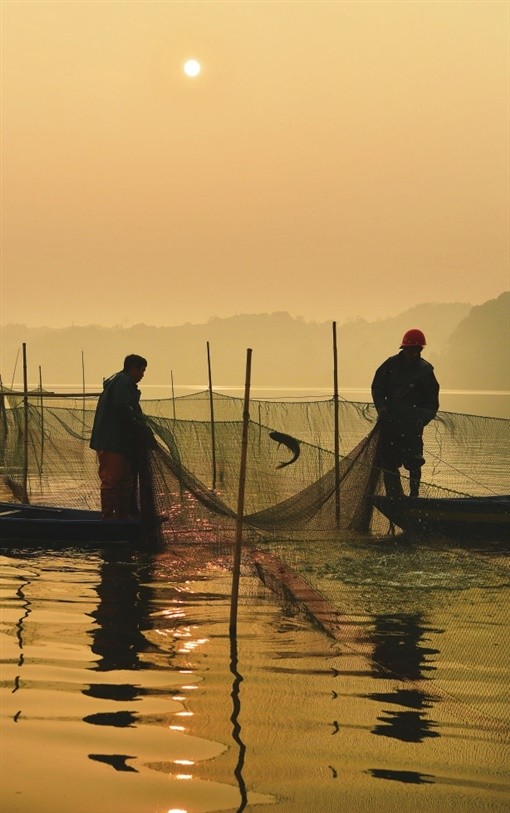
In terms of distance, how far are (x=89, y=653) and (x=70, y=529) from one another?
16.5 feet

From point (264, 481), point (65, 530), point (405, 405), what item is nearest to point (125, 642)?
point (264, 481)

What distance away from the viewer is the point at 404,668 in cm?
694

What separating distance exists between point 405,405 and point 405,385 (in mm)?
240

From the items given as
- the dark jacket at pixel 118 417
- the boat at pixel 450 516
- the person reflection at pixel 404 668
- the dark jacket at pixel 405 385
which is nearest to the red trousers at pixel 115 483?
the dark jacket at pixel 118 417

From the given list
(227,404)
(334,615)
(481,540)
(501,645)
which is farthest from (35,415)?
(501,645)

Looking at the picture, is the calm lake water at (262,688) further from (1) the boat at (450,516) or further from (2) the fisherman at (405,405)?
(2) the fisherman at (405,405)

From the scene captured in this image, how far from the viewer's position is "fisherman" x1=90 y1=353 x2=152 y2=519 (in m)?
11.6

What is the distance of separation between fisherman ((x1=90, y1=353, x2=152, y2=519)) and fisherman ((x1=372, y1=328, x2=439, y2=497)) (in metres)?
2.55

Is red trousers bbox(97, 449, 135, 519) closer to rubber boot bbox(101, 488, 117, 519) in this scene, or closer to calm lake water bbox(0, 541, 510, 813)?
rubber boot bbox(101, 488, 117, 519)

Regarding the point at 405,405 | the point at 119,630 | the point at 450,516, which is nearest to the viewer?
the point at 119,630

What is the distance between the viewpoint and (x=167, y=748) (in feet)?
17.3

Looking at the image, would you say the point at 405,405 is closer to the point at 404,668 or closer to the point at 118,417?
the point at 118,417

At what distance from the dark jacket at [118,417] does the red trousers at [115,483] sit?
10 centimetres

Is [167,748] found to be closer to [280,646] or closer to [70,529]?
[280,646]
